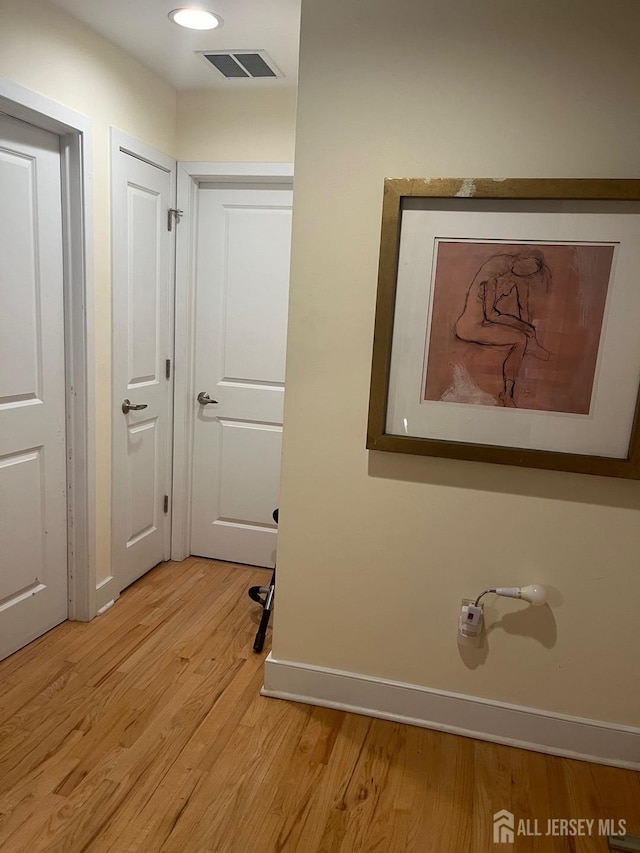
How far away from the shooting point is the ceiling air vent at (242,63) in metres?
Result: 2.44

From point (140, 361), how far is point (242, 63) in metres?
1.36

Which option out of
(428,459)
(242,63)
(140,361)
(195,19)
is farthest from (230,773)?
(242,63)

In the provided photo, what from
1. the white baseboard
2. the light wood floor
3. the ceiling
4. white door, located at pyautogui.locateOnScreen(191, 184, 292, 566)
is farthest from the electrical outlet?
the ceiling

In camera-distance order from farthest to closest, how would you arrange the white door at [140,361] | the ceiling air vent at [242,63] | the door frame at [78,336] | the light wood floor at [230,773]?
1. the white door at [140,361]
2. the ceiling air vent at [242,63]
3. the door frame at [78,336]
4. the light wood floor at [230,773]

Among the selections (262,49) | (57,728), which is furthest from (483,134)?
(57,728)

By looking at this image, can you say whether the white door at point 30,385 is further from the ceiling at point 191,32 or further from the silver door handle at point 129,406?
the ceiling at point 191,32

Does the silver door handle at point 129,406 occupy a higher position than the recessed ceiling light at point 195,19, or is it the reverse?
the recessed ceiling light at point 195,19

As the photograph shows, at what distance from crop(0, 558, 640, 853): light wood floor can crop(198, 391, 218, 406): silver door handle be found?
4.23ft

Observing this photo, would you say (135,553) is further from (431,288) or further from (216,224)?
(431,288)

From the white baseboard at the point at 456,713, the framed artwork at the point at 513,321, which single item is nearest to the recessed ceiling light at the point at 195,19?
the framed artwork at the point at 513,321

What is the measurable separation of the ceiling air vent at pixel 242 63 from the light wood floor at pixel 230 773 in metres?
2.43

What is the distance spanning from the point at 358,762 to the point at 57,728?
3.24 feet

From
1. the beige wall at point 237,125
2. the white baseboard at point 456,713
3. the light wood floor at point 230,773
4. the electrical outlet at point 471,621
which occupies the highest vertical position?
the beige wall at point 237,125

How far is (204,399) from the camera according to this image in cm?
319
